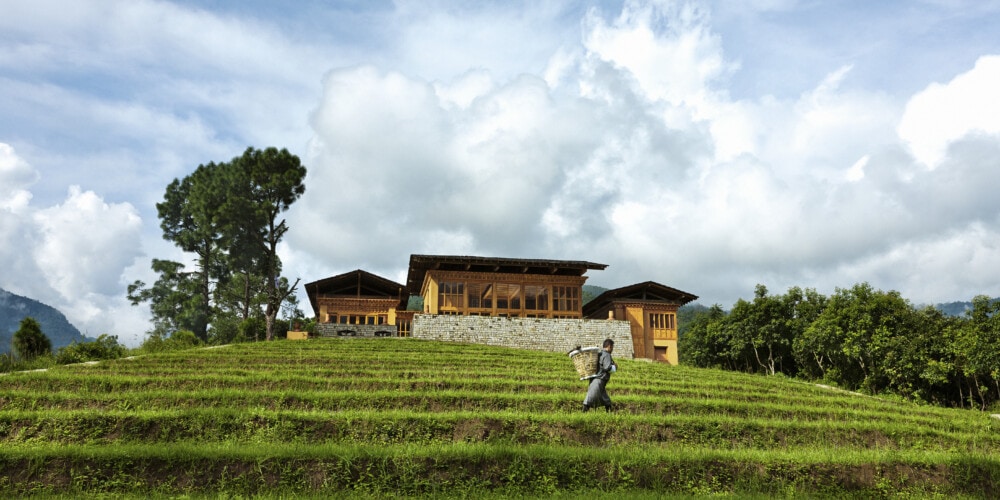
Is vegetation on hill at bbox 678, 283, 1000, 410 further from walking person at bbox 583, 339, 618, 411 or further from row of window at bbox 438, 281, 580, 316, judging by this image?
walking person at bbox 583, 339, 618, 411

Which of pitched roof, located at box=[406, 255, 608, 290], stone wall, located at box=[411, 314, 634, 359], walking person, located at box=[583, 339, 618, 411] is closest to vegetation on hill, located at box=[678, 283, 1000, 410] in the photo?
stone wall, located at box=[411, 314, 634, 359]

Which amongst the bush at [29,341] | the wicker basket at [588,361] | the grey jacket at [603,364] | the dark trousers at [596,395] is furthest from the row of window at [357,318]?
the grey jacket at [603,364]

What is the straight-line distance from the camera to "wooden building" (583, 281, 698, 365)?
43.8 meters

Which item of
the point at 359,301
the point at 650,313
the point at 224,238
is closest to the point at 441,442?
the point at 650,313

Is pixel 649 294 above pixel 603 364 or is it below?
above

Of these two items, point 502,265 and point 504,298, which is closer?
point 502,265

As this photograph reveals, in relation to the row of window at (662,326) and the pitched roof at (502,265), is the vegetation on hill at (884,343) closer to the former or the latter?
the row of window at (662,326)

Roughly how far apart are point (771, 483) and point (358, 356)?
59.6 feet

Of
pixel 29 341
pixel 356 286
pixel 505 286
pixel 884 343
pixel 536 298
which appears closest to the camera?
pixel 29 341

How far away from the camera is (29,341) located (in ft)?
77.9

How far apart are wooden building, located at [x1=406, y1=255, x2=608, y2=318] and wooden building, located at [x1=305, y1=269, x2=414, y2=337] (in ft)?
15.3

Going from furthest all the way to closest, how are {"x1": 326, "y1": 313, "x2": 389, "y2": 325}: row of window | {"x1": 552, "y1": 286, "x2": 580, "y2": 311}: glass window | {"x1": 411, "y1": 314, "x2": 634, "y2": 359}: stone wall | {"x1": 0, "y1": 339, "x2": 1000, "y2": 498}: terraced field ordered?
{"x1": 326, "y1": 313, "x2": 389, "y2": 325}: row of window < {"x1": 552, "y1": 286, "x2": 580, "y2": 311}: glass window < {"x1": 411, "y1": 314, "x2": 634, "y2": 359}: stone wall < {"x1": 0, "y1": 339, "x2": 1000, "y2": 498}: terraced field

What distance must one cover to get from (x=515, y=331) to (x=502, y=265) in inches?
212

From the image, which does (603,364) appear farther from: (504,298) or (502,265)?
(504,298)
